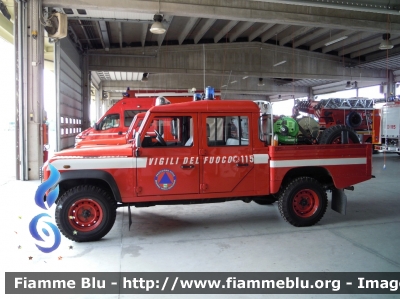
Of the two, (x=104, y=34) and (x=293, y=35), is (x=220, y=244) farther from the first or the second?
(x=293, y=35)

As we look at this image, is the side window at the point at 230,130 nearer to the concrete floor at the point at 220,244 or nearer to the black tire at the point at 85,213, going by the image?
the concrete floor at the point at 220,244

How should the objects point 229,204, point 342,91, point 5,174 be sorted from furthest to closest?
point 342,91 < point 5,174 < point 229,204

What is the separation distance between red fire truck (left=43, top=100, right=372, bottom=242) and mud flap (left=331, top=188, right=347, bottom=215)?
3 centimetres

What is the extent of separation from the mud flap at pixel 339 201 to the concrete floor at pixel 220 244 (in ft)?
0.75

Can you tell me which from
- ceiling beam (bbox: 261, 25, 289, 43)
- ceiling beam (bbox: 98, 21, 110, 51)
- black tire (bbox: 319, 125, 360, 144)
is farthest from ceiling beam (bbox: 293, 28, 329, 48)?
black tire (bbox: 319, 125, 360, 144)

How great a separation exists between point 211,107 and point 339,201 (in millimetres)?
2783

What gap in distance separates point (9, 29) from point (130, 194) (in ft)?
35.2

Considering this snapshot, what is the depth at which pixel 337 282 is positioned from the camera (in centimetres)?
371

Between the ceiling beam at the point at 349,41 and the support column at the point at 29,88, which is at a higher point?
the ceiling beam at the point at 349,41

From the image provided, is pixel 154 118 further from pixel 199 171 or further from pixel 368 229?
pixel 368 229

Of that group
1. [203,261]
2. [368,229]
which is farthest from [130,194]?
[368,229]

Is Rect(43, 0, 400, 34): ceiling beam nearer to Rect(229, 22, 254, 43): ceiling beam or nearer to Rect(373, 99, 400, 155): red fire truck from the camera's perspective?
Rect(229, 22, 254, 43): ceiling beam

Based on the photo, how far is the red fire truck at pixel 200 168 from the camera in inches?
191

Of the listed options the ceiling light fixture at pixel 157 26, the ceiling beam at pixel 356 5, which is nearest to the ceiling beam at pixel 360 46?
the ceiling beam at pixel 356 5
